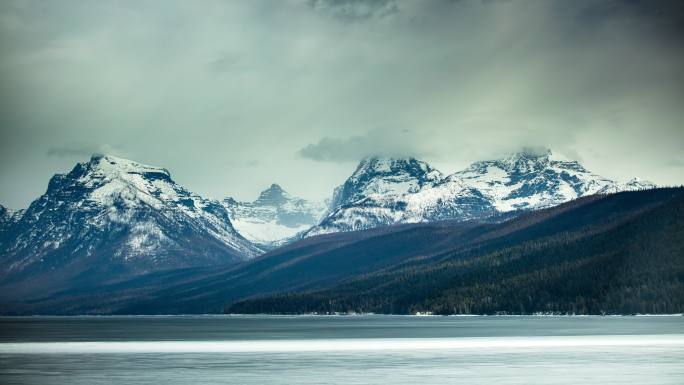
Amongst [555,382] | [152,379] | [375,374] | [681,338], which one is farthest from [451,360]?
[681,338]

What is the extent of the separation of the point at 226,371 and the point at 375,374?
46.6 feet

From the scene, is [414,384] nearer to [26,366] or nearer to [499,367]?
[499,367]

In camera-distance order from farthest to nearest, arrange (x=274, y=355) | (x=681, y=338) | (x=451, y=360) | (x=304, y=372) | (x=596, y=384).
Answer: (x=681, y=338)
(x=274, y=355)
(x=451, y=360)
(x=304, y=372)
(x=596, y=384)

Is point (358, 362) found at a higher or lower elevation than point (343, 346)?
lower

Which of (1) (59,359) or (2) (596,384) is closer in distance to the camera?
(2) (596,384)

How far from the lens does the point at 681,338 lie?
14050 cm

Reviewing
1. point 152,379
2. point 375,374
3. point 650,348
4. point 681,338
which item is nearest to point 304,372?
point 375,374

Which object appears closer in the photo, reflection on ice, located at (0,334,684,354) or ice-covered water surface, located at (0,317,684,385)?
ice-covered water surface, located at (0,317,684,385)

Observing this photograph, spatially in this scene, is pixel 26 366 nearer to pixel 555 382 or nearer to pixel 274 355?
pixel 274 355

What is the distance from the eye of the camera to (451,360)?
101 meters

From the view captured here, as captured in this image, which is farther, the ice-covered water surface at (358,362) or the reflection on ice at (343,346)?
the reflection on ice at (343,346)

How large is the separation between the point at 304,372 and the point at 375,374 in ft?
22.4

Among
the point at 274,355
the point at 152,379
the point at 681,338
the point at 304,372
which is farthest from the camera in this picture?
the point at 681,338

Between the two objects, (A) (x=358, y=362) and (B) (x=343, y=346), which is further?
(B) (x=343, y=346)
